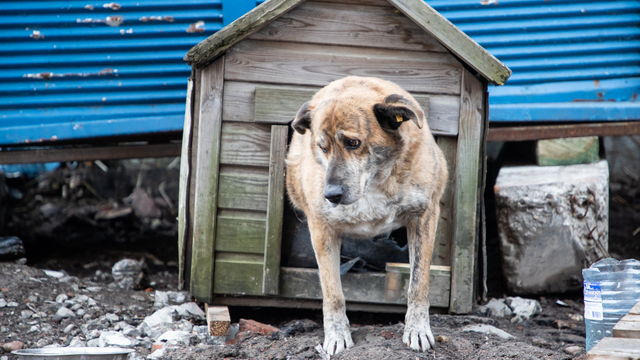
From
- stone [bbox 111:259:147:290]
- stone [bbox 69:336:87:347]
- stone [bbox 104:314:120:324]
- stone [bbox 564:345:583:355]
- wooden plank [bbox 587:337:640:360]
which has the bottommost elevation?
stone [bbox 69:336:87:347]

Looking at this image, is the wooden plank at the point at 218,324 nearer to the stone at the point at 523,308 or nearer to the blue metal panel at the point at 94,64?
the blue metal panel at the point at 94,64

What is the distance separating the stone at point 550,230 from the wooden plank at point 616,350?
1.91 metres

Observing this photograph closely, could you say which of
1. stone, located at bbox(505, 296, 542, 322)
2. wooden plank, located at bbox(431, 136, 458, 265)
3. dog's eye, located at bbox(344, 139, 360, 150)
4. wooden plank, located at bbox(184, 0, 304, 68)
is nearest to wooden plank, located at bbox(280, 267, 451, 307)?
wooden plank, located at bbox(431, 136, 458, 265)

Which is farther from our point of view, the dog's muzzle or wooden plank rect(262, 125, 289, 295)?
wooden plank rect(262, 125, 289, 295)

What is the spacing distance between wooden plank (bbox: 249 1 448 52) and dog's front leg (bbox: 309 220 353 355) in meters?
1.36

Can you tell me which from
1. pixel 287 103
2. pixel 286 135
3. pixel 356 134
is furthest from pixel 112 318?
pixel 356 134

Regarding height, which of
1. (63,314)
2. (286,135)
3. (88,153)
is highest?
(286,135)

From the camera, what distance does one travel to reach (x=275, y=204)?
3658 mm

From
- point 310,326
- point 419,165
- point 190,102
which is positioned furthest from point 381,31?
point 310,326

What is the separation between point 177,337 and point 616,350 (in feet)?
8.00

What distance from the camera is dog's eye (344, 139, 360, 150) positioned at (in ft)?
9.21

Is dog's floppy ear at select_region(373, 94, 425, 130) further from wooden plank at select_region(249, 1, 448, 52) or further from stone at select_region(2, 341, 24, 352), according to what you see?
stone at select_region(2, 341, 24, 352)

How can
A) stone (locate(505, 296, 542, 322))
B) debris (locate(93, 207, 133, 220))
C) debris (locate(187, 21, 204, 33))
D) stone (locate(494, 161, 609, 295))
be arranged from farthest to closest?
debris (locate(93, 207, 133, 220)) → debris (locate(187, 21, 204, 33)) → stone (locate(494, 161, 609, 295)) → stone (locate(505, 296, 542, 322))

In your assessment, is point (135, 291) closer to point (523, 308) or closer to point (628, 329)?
point (523, 308)
